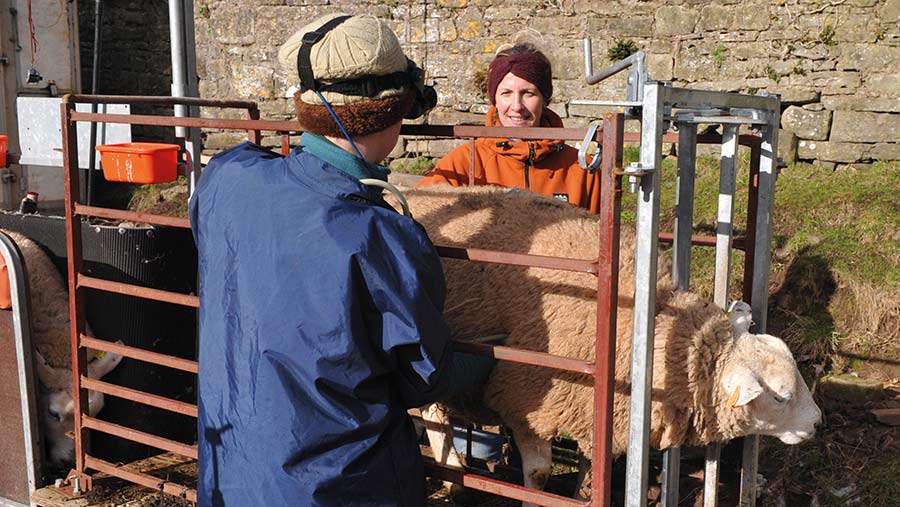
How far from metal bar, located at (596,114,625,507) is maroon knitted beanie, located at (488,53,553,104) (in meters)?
1.30

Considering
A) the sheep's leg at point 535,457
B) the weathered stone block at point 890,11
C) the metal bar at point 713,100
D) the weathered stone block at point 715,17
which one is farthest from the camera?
the weathered stone block at point 715,17

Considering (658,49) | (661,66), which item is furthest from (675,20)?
(661,66)

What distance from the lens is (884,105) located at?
601cm

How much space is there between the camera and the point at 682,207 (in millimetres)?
2777

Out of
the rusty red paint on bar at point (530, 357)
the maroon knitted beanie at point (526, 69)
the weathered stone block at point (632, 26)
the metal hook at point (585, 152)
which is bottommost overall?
the rusty red paint on bar at point (530, 357)

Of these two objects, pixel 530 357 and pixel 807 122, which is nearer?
pixel 530 357

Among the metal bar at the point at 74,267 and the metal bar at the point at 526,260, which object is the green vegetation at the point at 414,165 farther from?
the metal bar at the point at 526,260

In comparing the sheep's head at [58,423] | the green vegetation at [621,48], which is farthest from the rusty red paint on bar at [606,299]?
the green vegetation at [621,48]

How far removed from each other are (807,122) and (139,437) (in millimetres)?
5057

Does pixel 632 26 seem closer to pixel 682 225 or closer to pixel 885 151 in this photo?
pixel 885 151

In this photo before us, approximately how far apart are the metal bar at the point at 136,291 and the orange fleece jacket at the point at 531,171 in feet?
3.70

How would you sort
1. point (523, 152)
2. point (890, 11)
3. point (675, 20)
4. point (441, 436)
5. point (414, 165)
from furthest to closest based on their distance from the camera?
1. point (414, 165)
2. point (675, 20)
3. point (890, 11)
4. point (523, 152)
5. point (441, 436)

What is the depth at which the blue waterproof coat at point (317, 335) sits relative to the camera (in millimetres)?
1879

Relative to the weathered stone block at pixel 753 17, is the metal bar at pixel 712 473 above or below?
below
